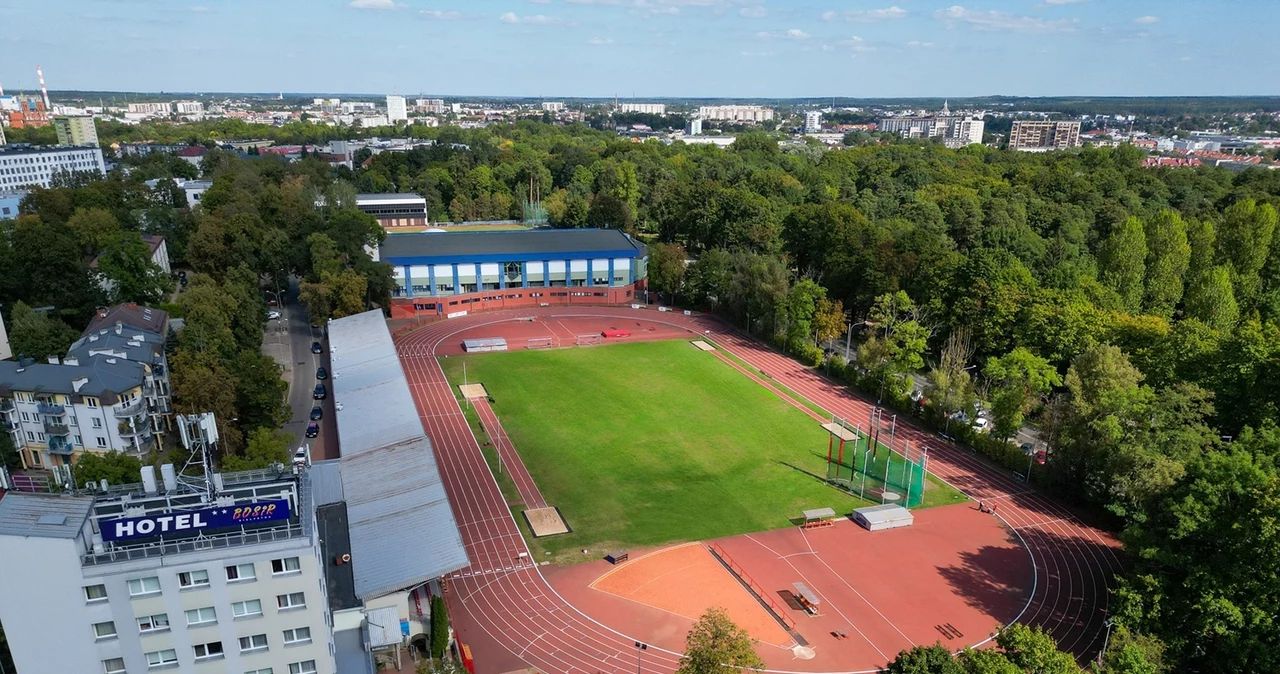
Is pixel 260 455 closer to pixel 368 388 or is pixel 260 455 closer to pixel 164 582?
pixel 368 388

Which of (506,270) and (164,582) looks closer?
(164,582)

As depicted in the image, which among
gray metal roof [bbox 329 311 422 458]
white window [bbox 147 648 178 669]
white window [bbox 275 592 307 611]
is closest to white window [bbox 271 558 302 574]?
white window [bbox 275 592 307 611]

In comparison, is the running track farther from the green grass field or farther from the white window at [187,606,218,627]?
the white window at [187,606,218,627]

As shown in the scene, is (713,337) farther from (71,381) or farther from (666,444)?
(71,381)

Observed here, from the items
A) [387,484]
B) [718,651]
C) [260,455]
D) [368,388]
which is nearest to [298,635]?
[718,651]

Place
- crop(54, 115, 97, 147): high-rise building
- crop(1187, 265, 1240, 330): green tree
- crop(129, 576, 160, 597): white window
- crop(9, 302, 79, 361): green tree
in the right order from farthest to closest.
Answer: crop(54, 115, 97, 147): high-rise building
crop(1187, 265, 1240, 330): green tree
crop(9, 302, 79, 361): green tree
crop(129, 576, 160, 597): white window
